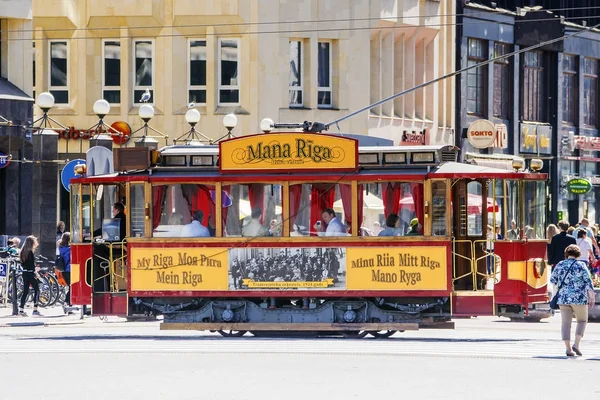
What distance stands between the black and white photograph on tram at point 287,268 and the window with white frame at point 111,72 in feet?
72.9

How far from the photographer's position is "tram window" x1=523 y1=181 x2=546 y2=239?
24250mm

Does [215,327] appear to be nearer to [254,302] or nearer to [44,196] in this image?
[254,302]

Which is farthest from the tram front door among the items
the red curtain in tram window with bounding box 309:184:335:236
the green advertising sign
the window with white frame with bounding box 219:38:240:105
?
the green advertising sign

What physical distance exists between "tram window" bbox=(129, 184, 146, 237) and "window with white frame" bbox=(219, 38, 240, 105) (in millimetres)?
21264

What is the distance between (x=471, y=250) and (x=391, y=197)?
1.47 m

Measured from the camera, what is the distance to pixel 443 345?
74.1 feet

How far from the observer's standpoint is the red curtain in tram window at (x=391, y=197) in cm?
2397

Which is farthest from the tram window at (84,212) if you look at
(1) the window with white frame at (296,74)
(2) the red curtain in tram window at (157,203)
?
(1) the window with white frame at (296,74)

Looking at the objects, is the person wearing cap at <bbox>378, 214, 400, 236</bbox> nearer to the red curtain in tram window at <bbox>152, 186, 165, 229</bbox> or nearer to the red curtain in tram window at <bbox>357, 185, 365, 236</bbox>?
the red curtain in tram window at <bbox>357, 185, 365, 236</bbox>

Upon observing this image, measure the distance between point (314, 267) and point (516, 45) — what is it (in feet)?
115

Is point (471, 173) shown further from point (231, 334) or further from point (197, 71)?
point (197, 71)

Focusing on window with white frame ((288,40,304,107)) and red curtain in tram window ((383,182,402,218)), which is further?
window with white frame ((288,40,304,107))

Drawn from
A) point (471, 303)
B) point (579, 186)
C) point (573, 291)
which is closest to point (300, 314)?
point (471, 303)

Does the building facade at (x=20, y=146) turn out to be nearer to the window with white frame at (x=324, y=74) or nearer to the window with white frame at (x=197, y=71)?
the window with white frame at (x=197, y=71)
